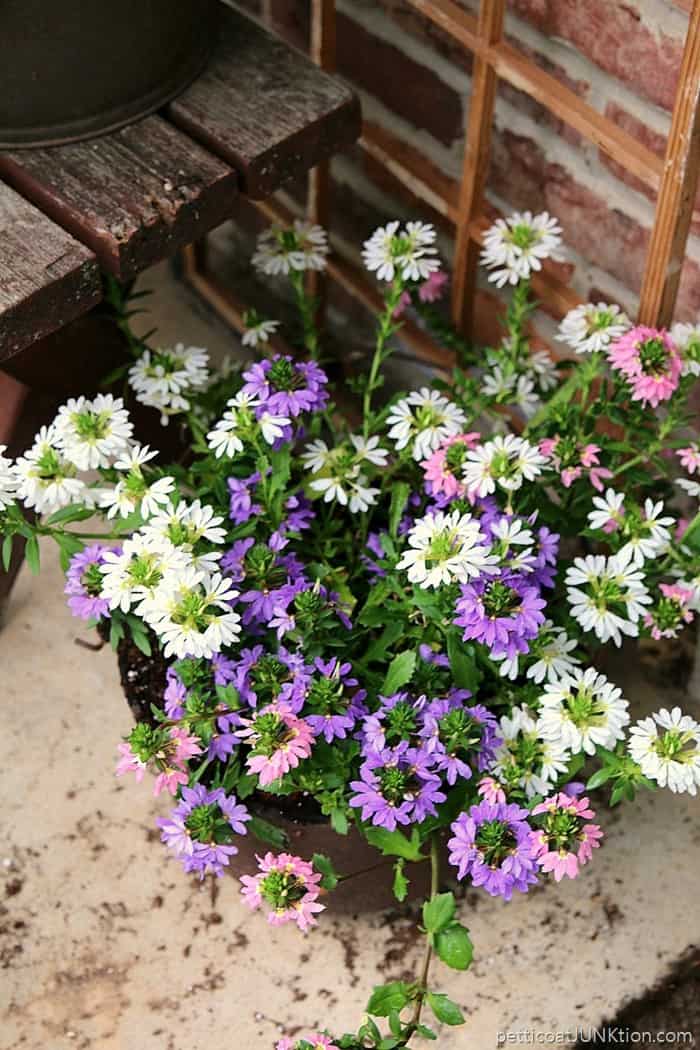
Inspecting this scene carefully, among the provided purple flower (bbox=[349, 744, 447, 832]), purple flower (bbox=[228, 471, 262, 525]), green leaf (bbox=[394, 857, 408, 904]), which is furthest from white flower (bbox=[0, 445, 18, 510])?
green leaf (bbox=[394, 857, 408, 904])

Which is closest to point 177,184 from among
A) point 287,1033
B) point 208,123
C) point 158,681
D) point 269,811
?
point 208,123

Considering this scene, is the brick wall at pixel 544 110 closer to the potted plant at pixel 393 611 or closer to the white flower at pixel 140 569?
the potted plant at pixel 393 611

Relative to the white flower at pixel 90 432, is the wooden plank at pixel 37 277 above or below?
above

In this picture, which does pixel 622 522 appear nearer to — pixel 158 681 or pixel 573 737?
pixel 573 737

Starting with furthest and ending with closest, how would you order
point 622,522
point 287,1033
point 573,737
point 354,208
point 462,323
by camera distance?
point 354,208
point 462,323
point 287,1033
point 622,522
point 573,737

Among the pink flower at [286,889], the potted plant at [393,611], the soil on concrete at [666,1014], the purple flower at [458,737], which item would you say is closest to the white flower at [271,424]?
the potted plant at [393,611]

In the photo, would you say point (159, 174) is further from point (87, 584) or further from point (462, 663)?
point (462, 663)

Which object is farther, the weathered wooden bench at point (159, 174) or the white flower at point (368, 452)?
the white flower at point (368, 452)

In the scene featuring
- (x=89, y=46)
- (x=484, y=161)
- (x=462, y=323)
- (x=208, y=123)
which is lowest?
(x=462, y=323)
